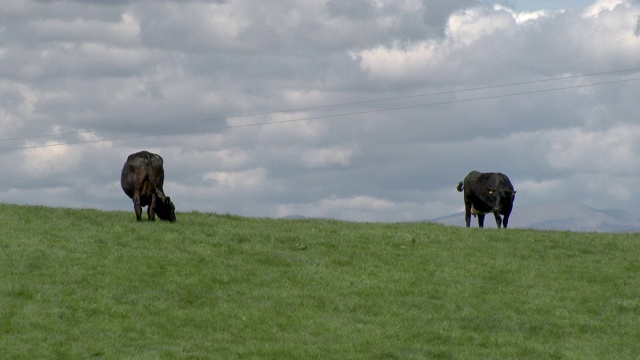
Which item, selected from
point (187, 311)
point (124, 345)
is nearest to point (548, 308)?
point (187, 311)

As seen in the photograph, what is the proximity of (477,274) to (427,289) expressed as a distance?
3017 millimetres

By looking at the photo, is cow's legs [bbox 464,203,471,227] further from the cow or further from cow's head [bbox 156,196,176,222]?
the cow

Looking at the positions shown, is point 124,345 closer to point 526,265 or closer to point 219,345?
point 219,345

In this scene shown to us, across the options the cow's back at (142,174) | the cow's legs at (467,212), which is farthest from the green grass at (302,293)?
the cow's legs at (467,212)

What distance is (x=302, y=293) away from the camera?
31609 mm

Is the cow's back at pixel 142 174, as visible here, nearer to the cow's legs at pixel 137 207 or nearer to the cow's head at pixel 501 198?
the cow's legs at pixel 137 207

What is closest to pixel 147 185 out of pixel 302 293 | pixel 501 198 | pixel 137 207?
pixel 137 207

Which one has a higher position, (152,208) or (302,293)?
(152,208)

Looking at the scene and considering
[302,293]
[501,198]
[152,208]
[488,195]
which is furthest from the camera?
[488,195]

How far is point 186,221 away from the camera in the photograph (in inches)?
1695

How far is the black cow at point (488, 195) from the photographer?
55.5m

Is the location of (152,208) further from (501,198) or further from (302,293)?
(501,198)

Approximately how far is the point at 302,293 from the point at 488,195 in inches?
1044

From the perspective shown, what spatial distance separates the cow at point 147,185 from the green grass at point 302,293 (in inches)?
45.2
